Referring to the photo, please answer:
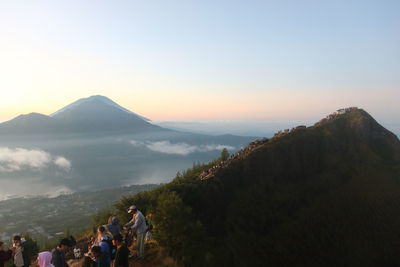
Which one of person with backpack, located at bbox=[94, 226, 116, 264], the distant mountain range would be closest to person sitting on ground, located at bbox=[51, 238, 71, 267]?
person with backpack, located at bbox=[94, 226, 116, 264]

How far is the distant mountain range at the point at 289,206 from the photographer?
41.0 feet

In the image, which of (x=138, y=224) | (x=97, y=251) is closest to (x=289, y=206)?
(x=138, y=224)

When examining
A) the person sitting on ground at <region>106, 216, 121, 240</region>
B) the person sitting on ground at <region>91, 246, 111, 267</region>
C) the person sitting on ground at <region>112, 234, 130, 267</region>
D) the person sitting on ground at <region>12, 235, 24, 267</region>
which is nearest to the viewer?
the person sitting on ground at <region>91, 246, 111, 267</region>

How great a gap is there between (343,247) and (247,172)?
19.4ft

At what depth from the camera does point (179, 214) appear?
11656mm

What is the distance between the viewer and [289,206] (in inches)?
678

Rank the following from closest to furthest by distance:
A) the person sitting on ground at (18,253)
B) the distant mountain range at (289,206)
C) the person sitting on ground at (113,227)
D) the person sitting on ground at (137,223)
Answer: the person sitting on ground at (18,253)
the person sitting on ground at (113,227)
the person sitting on ground at (137,223)
the distant mountain range at (289,206)

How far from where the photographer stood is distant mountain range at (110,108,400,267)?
12500mm

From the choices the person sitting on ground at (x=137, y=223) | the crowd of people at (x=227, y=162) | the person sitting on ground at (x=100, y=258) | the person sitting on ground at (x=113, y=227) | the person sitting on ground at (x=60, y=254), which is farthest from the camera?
the crowd of people at (x=227, y=162)

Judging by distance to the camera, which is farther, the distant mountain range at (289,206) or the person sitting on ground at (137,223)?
the distant mountain range at (289,206)

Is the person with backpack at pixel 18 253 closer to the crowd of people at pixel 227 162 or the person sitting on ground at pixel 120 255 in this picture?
the person sitting on ground at pixel 120 255

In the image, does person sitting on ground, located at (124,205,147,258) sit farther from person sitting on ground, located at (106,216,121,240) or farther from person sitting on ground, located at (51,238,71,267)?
person sitting on ground, located at (51,238,71,267)

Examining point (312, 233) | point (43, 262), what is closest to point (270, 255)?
point (312, 233)

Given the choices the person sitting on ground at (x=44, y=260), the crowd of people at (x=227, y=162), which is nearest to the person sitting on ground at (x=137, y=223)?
the person sitting on ground at (x=44, y=260)
